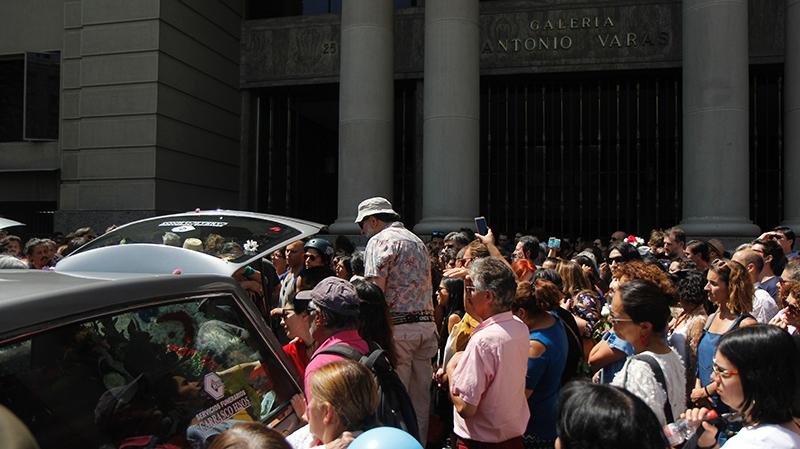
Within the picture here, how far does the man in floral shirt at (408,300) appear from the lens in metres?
5.47

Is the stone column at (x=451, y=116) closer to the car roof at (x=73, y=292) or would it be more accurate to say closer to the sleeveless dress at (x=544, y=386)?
the sleeveless dress at (x=544, y=386)

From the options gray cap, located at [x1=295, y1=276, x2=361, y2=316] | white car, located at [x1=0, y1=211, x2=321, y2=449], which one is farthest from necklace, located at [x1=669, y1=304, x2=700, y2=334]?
white car, located at [x1=0, y1=211, x2=321, y2=449]

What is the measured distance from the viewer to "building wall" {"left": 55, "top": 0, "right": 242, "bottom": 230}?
15977 mm

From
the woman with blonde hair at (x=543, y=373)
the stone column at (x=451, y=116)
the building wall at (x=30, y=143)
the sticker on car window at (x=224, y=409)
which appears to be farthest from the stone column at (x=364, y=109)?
the sticker on car window at (x=224, y=409)

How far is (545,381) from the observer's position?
4.23 m

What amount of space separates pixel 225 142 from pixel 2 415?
1767cm

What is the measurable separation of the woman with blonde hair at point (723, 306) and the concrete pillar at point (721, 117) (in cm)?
953

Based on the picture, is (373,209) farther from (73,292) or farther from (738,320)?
(73,292)

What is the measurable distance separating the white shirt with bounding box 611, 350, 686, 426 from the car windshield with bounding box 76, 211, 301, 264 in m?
2.23

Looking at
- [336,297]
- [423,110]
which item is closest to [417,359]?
[336,297]

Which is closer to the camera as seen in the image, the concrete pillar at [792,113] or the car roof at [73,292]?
the car roof at [73,292]

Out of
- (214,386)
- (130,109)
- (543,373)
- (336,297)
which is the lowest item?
(543,373)

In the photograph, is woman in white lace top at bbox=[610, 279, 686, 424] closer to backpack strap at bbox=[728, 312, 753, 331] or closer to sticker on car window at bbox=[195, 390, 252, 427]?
backpack strap at bbox=[728, 312, 753, 331]

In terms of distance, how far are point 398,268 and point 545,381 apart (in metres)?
1.69
